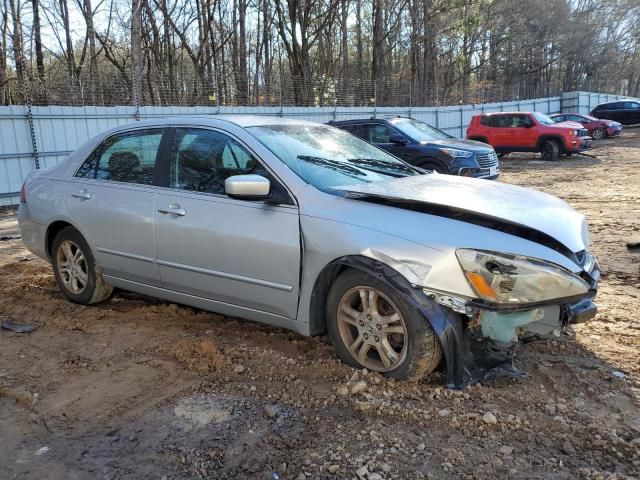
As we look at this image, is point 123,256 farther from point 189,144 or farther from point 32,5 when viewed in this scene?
point 32,5

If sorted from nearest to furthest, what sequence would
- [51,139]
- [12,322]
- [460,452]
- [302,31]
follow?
1. [460,452]
2. [12,322]
3. [51,139]
4. [302,31]

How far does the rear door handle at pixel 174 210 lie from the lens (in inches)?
157

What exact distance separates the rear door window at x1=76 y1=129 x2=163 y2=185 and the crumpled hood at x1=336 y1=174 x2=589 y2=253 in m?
1.67

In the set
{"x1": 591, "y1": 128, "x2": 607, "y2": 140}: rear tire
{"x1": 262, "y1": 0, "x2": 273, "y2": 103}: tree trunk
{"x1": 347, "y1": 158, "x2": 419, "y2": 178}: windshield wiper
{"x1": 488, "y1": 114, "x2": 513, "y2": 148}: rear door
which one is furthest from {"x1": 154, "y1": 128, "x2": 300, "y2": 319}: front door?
{"x1": 591, "y1": 128, "x2": 607, "y2": 140}: rear tire

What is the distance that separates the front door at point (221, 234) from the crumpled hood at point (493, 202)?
1.83 ft

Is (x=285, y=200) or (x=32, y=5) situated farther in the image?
(x=32, y=5)

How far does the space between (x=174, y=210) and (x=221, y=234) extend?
506mm

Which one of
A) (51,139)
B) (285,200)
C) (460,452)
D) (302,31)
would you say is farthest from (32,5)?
(460,452)

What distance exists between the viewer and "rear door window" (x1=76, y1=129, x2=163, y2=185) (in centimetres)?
439

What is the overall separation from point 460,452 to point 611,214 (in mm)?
7312

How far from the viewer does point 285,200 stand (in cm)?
355

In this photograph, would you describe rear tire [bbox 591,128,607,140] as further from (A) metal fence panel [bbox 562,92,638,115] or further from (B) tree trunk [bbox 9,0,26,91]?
(B) tree trunk [bbox 9,0,26,91]

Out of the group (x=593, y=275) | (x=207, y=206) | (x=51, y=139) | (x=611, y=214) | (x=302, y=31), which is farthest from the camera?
(x=302, y=31)

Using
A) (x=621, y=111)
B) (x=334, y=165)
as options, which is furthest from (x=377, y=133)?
(x=621, y=111)
